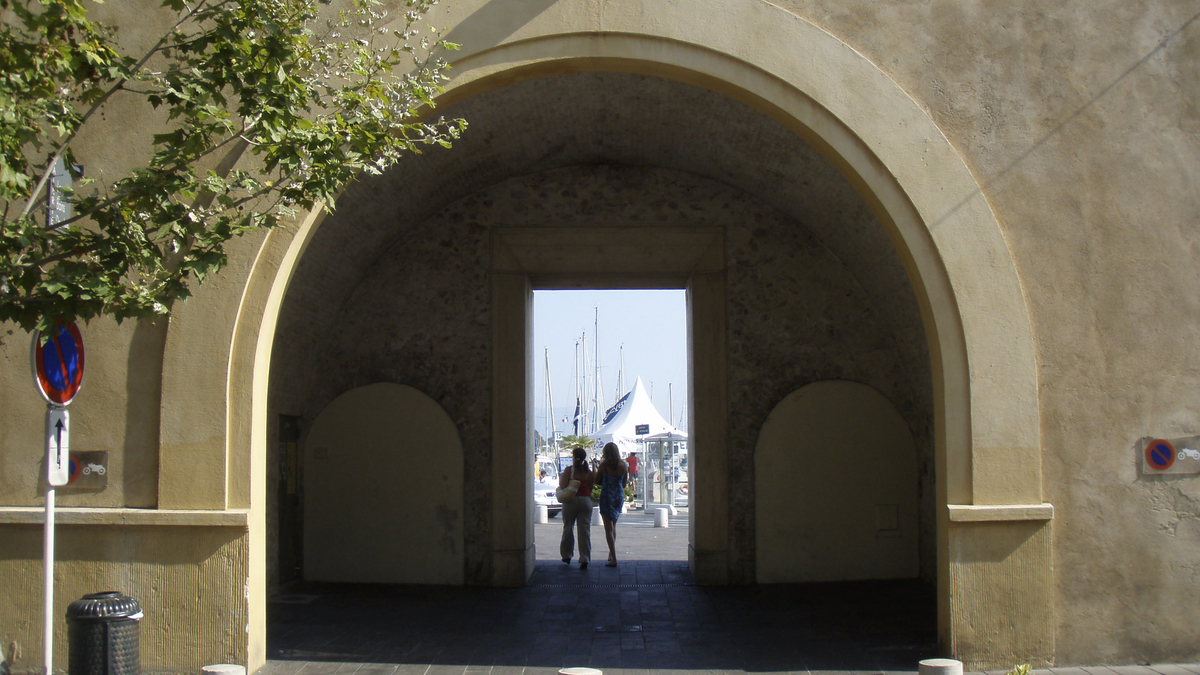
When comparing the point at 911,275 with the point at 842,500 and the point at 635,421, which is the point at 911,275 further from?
the point at 635,421

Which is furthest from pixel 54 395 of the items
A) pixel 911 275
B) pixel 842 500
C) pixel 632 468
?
pixel 632 468

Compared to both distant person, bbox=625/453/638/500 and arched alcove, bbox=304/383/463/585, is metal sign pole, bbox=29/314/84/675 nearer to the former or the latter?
arched alcove, bbox=304/383/463/585

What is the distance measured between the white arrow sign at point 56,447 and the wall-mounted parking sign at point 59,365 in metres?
0.09

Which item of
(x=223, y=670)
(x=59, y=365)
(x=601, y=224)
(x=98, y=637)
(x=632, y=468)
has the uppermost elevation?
(x=601, y=224)

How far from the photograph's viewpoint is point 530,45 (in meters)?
7.02

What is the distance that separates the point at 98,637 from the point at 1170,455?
6.92 metres

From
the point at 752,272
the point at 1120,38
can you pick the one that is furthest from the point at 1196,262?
the point at 752,272

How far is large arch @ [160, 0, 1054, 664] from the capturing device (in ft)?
22.1

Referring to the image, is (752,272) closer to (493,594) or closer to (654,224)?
(654,224)

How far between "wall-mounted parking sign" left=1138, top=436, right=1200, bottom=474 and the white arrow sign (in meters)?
6.84

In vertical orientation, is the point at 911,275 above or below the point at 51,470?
above

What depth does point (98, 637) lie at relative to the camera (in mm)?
5770

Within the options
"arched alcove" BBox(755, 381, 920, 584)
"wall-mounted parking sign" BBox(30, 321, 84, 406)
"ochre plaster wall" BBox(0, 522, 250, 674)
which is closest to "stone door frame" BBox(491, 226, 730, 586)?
"arched alcove" BBox(755, 381, 920, 584)

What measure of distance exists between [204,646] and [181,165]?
10.6 feet
